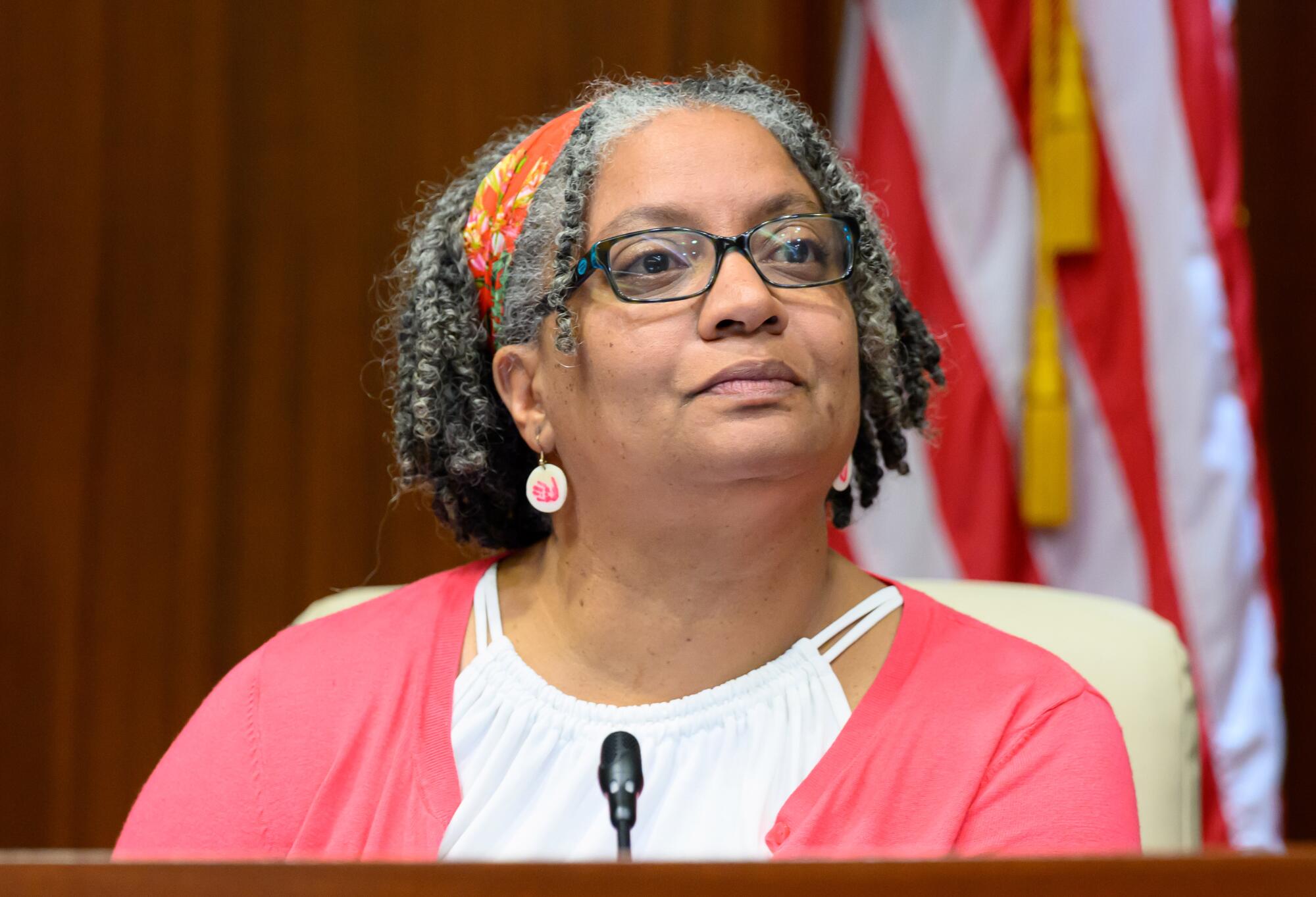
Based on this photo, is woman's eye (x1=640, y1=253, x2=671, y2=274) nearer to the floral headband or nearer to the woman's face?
the woman's face

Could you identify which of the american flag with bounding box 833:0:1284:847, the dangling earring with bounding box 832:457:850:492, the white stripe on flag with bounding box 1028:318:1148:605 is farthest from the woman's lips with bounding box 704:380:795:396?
the white stripe on flag with bounding box 1028:318:1148:605

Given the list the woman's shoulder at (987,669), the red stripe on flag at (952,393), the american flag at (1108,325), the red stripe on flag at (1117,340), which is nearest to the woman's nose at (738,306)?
the woman's shoulder at (987,669)

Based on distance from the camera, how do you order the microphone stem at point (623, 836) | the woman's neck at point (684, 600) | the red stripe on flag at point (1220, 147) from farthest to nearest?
the red stripe on flag at point (1220, 147), the woman's neck at point (684, 600), the microphone stem at point (623, 836)

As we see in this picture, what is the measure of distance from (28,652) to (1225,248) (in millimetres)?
2193

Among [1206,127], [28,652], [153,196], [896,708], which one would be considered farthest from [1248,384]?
[28,652]

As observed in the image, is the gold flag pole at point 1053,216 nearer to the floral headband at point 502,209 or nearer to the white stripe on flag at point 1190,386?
the white stripe on flag at point 1190,386

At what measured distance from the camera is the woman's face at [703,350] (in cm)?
133

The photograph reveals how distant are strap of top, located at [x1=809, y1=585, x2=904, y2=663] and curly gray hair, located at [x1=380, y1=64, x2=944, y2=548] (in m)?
0.15

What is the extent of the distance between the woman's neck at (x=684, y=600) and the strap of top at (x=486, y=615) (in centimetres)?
7

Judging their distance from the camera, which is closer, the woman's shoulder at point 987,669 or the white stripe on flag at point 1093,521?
the woman's shoulder at point 987,669

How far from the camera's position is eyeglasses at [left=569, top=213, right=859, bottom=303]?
1.38 meters

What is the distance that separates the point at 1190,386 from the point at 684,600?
45.9 inches

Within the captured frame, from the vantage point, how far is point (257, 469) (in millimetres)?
2457

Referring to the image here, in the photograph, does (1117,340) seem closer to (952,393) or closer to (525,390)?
(952,393)
